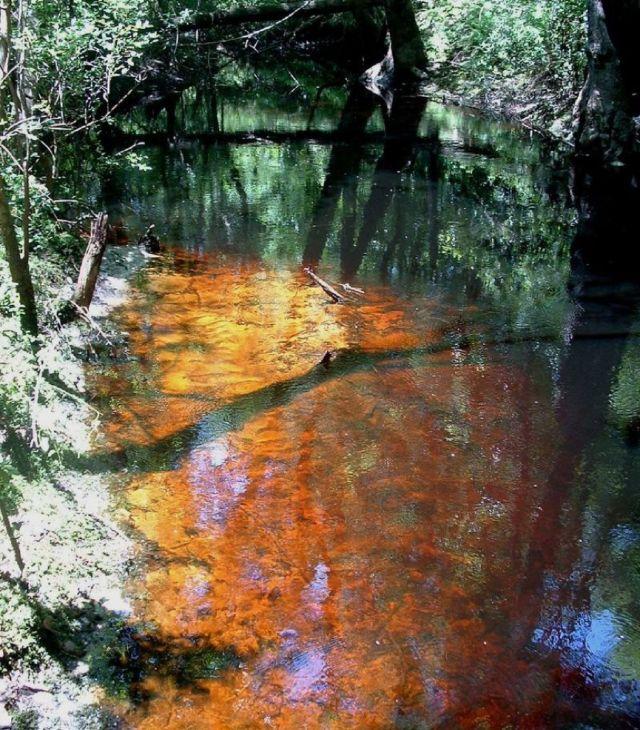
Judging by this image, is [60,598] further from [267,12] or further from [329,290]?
[267,12]

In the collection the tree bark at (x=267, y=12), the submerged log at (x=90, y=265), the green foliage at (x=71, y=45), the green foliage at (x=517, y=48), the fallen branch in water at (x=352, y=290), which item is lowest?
the fallen branch in water at (x=352, y=290)

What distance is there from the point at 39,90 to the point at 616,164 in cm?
1160

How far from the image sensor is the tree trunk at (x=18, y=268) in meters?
4.70

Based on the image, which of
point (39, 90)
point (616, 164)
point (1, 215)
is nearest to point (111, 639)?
point (1, 215)

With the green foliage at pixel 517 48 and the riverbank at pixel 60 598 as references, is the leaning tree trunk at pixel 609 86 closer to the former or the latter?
the green foliage at pixel 517 48

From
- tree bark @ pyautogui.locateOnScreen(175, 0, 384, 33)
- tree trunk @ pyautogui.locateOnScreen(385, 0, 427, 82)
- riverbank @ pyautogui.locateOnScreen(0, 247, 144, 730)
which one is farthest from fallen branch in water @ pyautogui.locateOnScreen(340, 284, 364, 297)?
tree trunk @ pyautogui.locateOnScreen(385, 0, 427, 82)

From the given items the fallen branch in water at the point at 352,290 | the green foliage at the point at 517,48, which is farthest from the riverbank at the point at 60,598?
the green foliage at the point at 517,48

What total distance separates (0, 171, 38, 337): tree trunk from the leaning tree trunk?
13237 mm

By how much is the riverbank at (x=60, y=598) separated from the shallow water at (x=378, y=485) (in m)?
0.19

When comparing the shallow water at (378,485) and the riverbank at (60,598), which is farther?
the shallow water at (378,485)

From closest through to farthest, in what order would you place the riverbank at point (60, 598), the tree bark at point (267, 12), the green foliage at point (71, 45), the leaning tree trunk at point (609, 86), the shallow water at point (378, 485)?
the riverbank at point (60, 598), the shallow water at point (378, 485), the green foliage at point (71, 45), the leaning tree trunk at point (609, 86), the tree bark at point (267, 12)

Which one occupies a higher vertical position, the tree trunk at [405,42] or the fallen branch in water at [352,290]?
the tree trunk at [405,42]

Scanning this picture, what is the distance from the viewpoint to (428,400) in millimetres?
6773

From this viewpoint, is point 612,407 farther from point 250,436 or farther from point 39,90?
point 39,90
